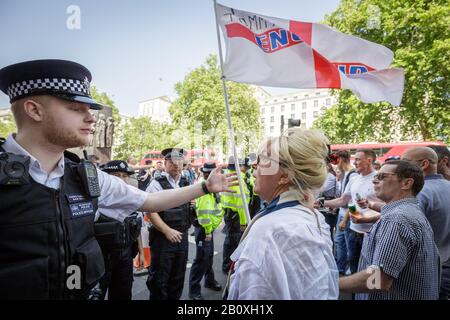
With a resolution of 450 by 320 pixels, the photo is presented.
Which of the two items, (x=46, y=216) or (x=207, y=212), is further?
(x=207, y=212)

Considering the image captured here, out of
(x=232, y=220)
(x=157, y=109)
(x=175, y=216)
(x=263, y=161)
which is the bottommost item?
(x=232, y=220)

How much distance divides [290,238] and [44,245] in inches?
44.2

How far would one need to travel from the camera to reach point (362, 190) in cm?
436

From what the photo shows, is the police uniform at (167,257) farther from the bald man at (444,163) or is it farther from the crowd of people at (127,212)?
the bald man at (444,163)

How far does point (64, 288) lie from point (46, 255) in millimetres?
196

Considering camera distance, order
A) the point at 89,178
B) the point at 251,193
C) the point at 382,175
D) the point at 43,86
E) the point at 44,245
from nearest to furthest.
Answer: the point at 44,245 < the point at 43,86 < the point at 89,178 < the point at 382,175 < the point at 251,193

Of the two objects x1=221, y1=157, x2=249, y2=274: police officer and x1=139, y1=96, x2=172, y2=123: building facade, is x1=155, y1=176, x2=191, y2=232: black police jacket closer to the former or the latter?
x1=221, y1=157, x2=249, y2=274: police officer

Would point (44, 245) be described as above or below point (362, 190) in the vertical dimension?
above

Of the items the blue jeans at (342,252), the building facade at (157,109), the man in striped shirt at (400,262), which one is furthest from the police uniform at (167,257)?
the building facade at (157,109)

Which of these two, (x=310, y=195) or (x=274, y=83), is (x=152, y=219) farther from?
(x=310, y=195)

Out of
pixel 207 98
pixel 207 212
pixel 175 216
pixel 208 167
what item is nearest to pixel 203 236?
pixel 207 212

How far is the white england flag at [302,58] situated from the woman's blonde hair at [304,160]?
1742 mm

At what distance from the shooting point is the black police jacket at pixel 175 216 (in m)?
3.51

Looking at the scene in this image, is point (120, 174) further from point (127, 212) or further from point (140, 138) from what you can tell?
point (140, 138)
